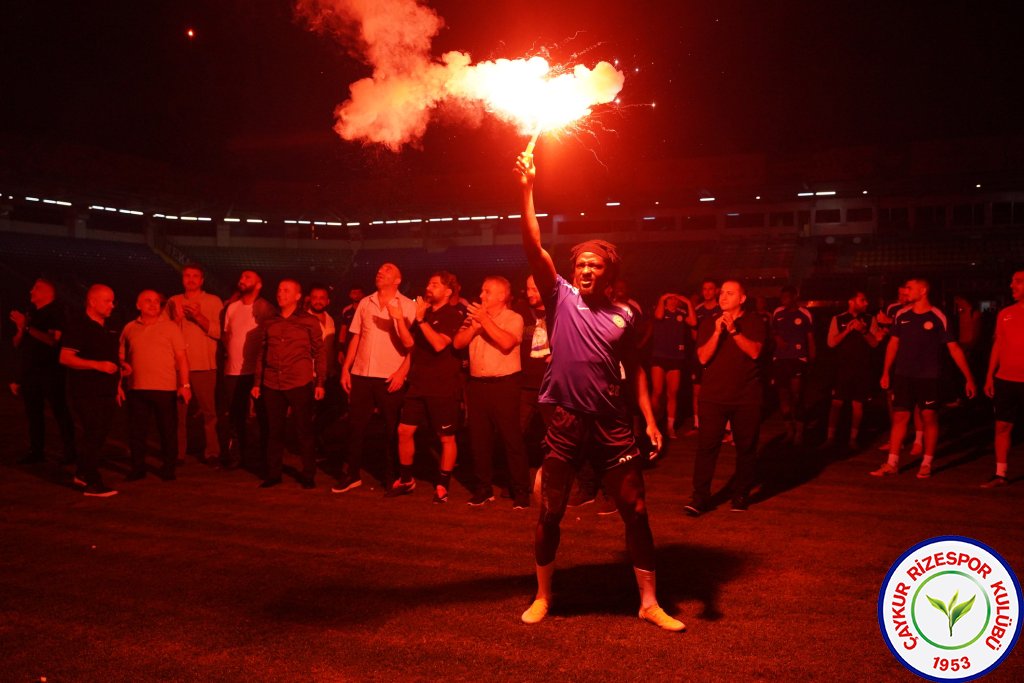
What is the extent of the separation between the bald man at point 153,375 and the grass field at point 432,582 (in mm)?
404

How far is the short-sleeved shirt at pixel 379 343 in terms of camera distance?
284 inches

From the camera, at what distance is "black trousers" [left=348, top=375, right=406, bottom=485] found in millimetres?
7238

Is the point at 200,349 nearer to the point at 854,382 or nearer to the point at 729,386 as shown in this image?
the point at 729,386

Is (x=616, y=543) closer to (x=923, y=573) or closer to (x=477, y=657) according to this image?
(x=477, y=657)

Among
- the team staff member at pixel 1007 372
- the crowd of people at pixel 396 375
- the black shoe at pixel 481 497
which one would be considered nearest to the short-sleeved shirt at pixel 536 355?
the crowd of people at pixel 396 375

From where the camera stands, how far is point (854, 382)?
9.82 meters

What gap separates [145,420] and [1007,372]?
8612 mm

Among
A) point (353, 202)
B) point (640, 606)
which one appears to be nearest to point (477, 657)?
point (640, 606)

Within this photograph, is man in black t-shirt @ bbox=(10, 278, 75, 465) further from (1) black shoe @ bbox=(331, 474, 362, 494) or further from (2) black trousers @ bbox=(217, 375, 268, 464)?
(1) black shoe @ bbox=(331, 474, 362, 494)

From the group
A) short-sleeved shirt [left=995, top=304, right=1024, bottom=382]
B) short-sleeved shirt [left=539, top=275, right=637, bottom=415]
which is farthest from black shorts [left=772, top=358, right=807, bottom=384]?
short-sleeved shirt [left=539, top=275, right=637, bottom=415]

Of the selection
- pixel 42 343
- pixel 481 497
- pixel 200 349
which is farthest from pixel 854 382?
pixel 42 343

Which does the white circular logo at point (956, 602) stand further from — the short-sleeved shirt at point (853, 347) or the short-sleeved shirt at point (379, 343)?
the short-sleeved shirt at point (853, 347)

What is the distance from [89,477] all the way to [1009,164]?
36591 mm

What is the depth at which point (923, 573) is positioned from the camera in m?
3.41
